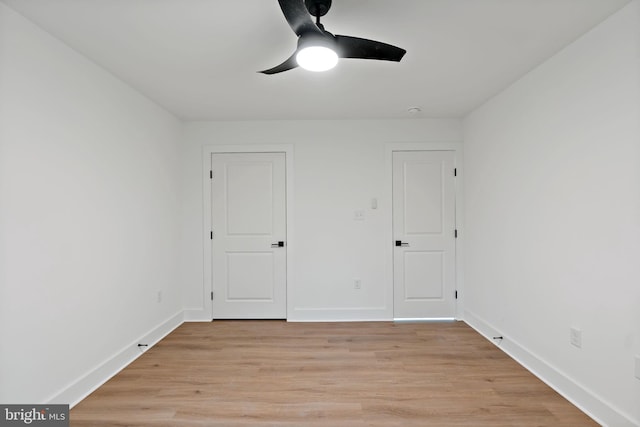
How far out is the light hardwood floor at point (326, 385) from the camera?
1.98m

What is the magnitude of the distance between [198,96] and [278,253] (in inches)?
75.5

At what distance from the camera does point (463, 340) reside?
3186mm

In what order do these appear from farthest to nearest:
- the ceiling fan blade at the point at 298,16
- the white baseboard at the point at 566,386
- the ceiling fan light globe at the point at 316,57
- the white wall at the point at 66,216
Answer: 1. the white baseboard at the point at 566,386
2. the white wall at the point at 66,216
3. the ceiling fan light globe at the point at 316,57
4. the ceiling fan blade at the point at 298,16

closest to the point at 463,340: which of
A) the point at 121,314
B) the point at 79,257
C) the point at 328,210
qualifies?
the point at 328,210

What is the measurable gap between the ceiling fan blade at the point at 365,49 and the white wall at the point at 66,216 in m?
1.81

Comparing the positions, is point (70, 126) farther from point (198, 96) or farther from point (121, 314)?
point (121, 314)

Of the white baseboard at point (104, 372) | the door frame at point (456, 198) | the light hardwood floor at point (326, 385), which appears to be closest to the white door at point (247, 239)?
the light hardwood floor at point (326, 385)

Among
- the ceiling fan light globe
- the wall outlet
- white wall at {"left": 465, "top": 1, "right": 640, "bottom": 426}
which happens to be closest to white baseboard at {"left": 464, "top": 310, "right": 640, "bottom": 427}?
white wall at {"left": 465, "top": 1, "right": 640, "bottom": 426}

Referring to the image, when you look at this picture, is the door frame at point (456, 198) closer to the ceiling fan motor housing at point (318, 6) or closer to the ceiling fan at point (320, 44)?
the ceiling fan at point (320, 44)

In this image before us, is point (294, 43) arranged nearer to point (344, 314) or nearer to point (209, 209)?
point (209, 209)

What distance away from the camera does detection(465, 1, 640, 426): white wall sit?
1775 mm

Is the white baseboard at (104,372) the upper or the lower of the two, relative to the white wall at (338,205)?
lower

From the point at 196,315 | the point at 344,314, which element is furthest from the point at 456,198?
the point at 196,315

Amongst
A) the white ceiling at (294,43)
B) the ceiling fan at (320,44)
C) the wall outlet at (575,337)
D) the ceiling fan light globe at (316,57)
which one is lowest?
the wall outlet at (575,337)
